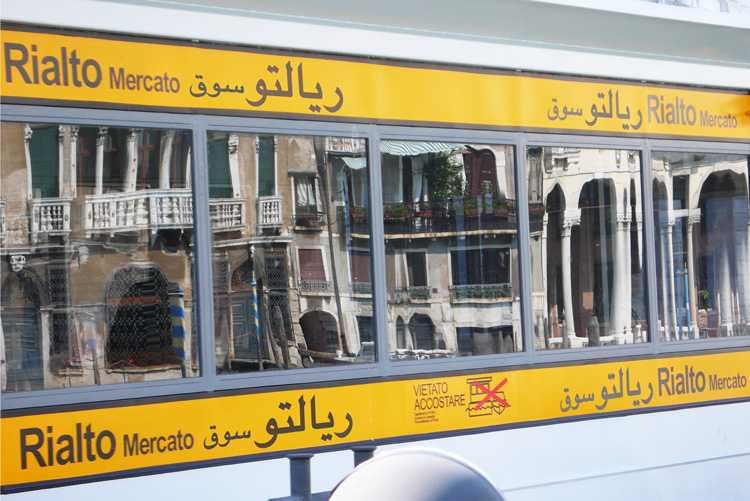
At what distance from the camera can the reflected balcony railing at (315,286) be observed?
12.0 feet

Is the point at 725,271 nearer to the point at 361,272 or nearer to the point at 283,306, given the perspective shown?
the point at 361,272

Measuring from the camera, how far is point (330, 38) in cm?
367

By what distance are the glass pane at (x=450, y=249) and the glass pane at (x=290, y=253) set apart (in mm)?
176

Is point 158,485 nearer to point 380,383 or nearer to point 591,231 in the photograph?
point 380,383

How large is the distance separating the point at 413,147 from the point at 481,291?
0.83 meters

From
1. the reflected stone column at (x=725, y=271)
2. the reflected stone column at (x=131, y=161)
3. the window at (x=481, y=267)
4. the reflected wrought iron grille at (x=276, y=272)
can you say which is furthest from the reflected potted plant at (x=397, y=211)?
the reflected stone column at (x=725, y=271)

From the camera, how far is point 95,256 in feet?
10.7

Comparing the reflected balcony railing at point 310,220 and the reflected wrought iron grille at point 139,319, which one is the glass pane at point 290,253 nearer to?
the reflected balcony railing at point 310,220

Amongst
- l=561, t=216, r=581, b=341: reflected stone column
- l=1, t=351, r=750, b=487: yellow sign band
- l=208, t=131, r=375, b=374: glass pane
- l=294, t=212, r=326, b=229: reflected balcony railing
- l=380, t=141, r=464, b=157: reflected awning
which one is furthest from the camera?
l=561, t=216, r=581, b=341: reflected stone column

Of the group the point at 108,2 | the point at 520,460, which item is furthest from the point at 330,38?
the point at 520,460

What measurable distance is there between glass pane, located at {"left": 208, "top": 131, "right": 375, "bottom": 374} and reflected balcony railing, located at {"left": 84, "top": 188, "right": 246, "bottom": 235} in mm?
14

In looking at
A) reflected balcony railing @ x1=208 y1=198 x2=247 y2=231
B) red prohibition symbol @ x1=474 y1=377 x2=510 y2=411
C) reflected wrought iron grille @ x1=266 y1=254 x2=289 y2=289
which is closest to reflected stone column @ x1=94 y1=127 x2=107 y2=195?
reflected balcony railing @ x1=208 y1=198 x2=247 y2=231

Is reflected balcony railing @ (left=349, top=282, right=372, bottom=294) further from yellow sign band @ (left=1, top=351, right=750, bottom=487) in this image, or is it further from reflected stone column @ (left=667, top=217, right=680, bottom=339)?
reflected stone column @ (left=667, top=217, right=680, bottom=339)

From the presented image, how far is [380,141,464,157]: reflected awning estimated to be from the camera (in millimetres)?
3840
